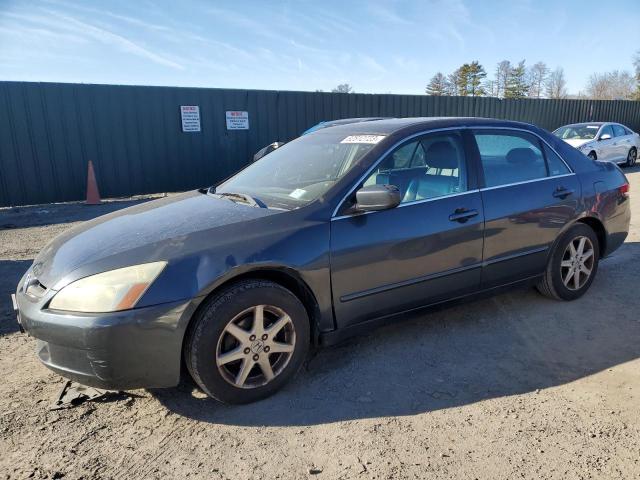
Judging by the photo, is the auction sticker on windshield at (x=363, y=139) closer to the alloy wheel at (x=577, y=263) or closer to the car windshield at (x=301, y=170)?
the car windshield at (x=301, y=170)

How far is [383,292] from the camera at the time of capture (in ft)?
10.2

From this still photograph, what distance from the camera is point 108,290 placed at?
2.42 metres

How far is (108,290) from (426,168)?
2.27 m

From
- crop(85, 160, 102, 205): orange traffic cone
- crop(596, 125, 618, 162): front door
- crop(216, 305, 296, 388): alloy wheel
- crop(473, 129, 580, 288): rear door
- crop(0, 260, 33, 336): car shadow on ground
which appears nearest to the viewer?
crop(216, 305, 296, 388): alloy wheel

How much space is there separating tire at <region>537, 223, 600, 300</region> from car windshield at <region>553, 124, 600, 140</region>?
11364 mm

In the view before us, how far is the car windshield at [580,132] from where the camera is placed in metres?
14.0

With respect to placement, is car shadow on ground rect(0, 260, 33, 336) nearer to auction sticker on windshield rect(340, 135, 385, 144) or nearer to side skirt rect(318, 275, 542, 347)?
side skirt rect(318, 275, 542, 347)

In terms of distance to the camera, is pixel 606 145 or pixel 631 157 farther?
pixel 631 157

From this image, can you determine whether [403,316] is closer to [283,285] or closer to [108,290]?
[283,285]

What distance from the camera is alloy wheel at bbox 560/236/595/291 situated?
4.14 metres

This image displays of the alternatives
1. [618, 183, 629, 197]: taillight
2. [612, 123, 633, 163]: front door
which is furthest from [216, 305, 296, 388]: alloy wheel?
[612, 123, 633, 163]: front door

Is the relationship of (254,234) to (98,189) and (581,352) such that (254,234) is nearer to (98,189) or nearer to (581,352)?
(581,352)

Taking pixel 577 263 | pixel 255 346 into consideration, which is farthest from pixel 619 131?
pixel 255 346

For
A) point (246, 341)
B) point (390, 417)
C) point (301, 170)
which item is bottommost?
point (390, 417)
